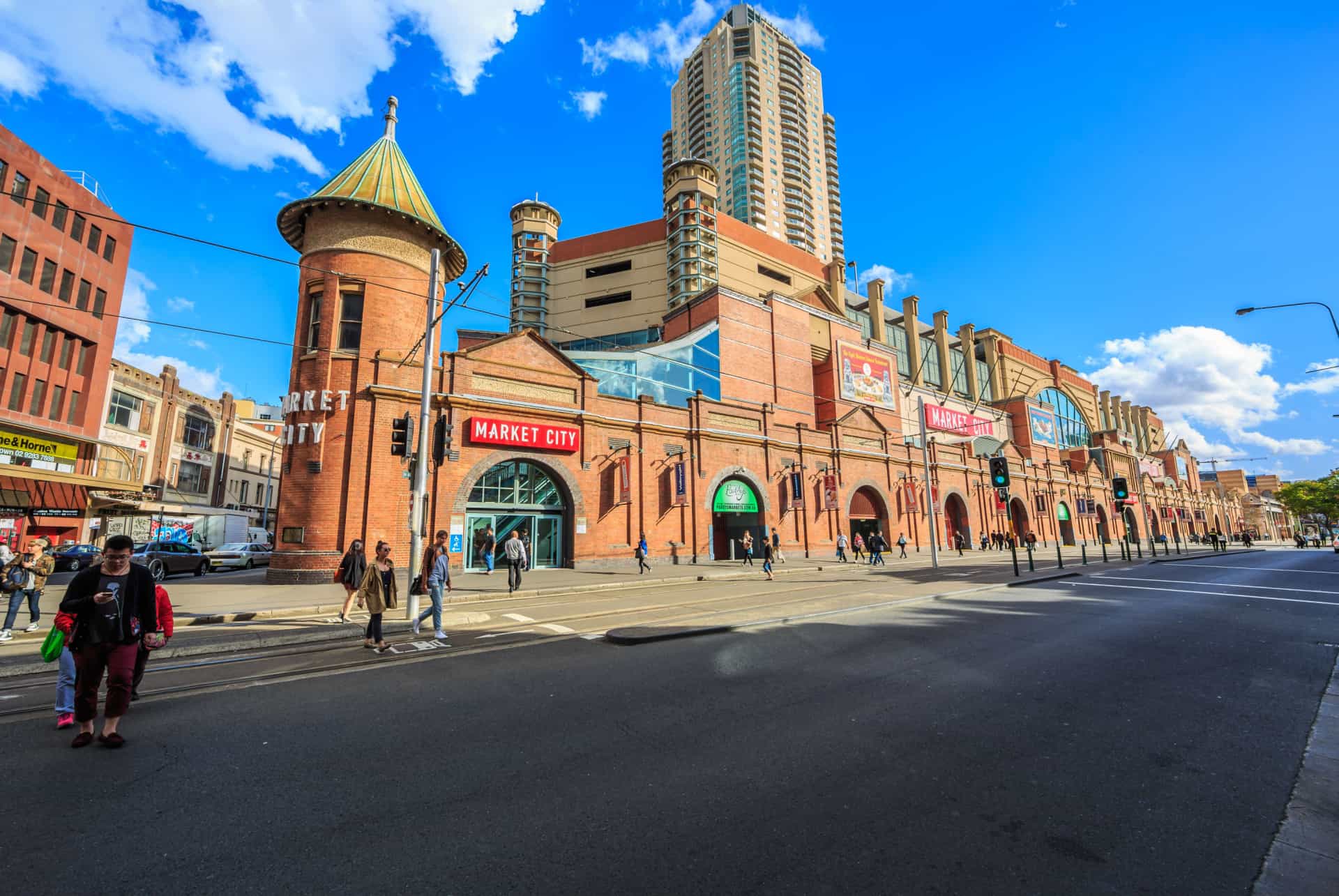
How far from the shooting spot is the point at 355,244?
20625 millimetres

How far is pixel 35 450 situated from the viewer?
27422 mm

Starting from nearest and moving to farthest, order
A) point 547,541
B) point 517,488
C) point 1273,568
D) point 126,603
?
point 126,603 → point 517,488 → point 1273,568 → point 547,541

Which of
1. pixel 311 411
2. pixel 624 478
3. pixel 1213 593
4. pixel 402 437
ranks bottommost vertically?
pixel 1213 593

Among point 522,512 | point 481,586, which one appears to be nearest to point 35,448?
point 522,512

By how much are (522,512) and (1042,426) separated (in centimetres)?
6046

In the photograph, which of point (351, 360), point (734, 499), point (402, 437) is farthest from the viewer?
point (734, 499)

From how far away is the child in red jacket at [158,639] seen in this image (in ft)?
17.8

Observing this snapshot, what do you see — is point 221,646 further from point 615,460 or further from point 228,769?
point 615,460

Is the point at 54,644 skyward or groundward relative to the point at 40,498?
groundward

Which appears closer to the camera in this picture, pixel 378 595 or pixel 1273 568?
pixel 378 595

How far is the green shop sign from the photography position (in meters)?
28.0

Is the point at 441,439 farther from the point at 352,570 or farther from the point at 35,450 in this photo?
the point at 35,450

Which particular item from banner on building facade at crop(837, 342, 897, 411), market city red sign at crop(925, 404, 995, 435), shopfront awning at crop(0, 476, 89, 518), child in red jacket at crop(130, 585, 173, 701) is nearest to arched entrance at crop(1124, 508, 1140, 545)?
market city red sign at crop(925, 404, 995, 435)

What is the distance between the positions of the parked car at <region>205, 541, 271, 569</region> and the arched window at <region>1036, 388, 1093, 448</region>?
72.9 meters
